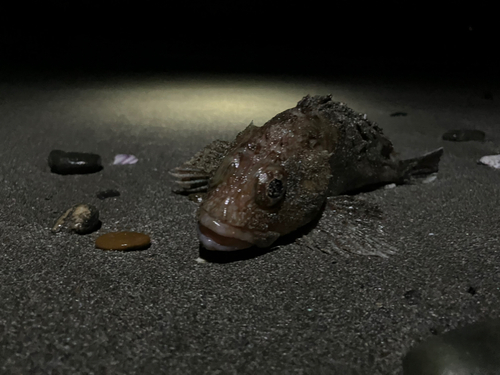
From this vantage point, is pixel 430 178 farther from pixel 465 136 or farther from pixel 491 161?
pixel 465 136

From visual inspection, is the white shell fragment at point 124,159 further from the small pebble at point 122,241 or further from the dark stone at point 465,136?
the dark stone at point 465,136

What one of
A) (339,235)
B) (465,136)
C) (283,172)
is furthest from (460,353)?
(465,136)

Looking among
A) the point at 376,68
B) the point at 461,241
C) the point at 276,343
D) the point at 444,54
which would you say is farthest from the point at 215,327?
the point at 444,54

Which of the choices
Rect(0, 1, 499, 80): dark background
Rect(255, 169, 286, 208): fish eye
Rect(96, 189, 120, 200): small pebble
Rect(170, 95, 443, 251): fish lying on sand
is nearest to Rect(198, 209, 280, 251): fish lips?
Rect(170, 95, 443, 251): fish lying on sand

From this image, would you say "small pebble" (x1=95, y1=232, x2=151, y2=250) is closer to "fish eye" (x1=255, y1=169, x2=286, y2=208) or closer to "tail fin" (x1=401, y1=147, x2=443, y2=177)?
"fish eye" (x1=255, y1=169, x2=286, y2=208)

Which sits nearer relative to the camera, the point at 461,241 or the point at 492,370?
the point at 492,370

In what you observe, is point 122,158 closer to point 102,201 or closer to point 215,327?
point 102,201
